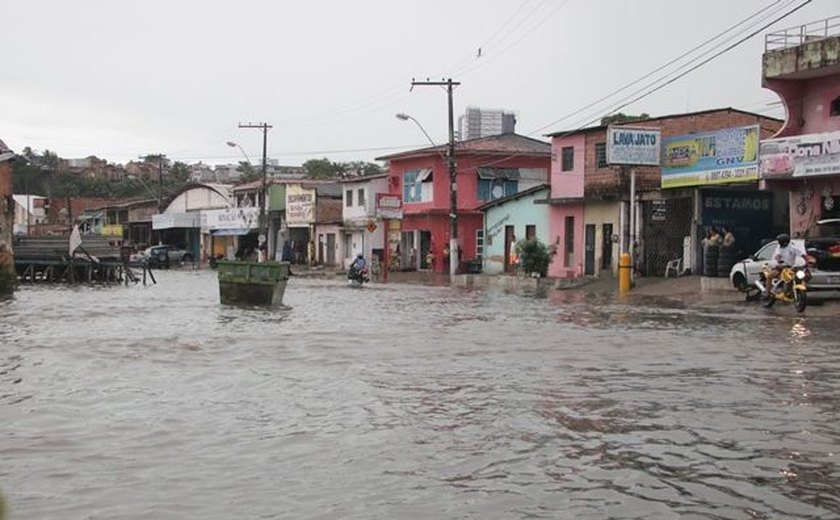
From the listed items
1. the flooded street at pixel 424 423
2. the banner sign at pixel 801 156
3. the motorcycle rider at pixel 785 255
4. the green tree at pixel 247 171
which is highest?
the green tree at pixel 247 171

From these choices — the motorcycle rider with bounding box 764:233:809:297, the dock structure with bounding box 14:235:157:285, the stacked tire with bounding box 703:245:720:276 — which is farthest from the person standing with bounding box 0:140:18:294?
the motorcycle rider with bounding box 764:233:809:297

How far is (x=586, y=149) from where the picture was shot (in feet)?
131

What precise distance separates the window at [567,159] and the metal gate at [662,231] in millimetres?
5879

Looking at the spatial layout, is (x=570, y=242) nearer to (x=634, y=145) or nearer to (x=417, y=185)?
(x=634, y=145)

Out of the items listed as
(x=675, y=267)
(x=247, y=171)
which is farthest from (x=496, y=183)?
(x=247, y=171)

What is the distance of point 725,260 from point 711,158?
386 centimetres

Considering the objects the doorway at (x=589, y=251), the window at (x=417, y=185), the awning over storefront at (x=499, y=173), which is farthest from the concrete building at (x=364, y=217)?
the doorway at (x=589, y=251)

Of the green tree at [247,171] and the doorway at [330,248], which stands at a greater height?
the green tree at [247,171]

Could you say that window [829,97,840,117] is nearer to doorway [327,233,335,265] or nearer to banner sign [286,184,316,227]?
doorway [327,233,335,265]

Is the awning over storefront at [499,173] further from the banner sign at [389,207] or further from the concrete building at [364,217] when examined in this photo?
the concrete building at [364,217]

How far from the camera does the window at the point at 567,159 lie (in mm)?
40906

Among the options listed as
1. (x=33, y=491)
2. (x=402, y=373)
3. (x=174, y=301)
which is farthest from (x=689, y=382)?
(x=174, y=301)

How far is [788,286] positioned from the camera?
22.0 m

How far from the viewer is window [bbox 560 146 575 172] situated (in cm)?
4091
